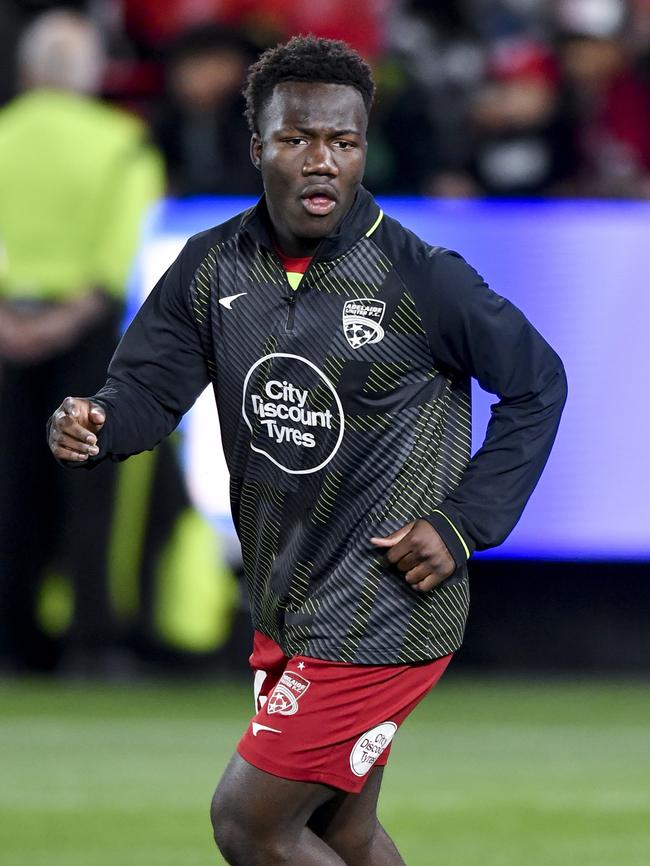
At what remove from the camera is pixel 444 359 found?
4.18 m

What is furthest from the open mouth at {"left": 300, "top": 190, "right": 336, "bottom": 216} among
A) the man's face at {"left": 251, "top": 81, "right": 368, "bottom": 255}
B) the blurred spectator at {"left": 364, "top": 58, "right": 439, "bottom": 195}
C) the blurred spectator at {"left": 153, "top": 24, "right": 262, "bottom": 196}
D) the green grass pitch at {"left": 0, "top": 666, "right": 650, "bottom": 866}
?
the blurred spectator at {"left": 364, "top": 58, "right": 439, "bottom": 195}

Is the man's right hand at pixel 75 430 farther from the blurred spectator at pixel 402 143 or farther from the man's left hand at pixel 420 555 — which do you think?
the blurred spectator at pixel 402 143

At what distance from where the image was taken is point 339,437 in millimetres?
4176

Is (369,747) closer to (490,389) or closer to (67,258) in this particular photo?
(490,389)

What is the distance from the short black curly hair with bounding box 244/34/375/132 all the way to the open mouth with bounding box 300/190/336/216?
0.24 m

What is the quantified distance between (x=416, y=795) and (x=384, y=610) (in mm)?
3153

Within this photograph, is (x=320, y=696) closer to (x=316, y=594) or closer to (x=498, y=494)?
(x=316, y=594)

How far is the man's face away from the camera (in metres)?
4.14

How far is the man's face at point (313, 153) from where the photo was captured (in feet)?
13.6

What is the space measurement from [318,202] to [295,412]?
0.44 meters

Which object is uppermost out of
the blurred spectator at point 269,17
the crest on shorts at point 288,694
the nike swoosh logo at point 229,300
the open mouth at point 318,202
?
the open mouth at point 318,202

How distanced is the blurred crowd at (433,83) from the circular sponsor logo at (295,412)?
17.3 ft

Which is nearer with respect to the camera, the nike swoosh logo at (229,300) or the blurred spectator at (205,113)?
the nike swoosh logo at (229,300)

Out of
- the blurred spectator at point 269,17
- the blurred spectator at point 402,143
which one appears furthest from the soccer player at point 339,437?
the blurred spectator at point 269,17
